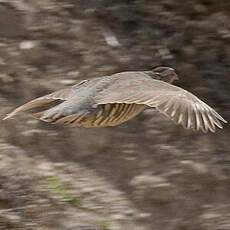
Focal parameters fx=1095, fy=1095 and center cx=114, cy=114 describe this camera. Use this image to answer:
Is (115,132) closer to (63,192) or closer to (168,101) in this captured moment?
(63,192)

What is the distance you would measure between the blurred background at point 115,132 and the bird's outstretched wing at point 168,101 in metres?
0.95

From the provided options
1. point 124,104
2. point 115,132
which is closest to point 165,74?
point 124,104

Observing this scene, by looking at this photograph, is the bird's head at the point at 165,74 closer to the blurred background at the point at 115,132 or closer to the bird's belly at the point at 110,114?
the bird's belly at the point at 110,114

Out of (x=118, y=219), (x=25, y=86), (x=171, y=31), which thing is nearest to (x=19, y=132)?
(x=25, y=86)

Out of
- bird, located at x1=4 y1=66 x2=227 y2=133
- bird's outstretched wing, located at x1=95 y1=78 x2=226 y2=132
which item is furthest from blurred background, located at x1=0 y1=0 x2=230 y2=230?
bird's outstretched wing, located at x1=95 y1=78 x2=226 y2=132

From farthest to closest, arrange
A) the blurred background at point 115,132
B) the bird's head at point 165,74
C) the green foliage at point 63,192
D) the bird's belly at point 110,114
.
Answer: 1. the blurred background at point 115,132
2. the green foliage at point 63,192
3. the bird's head at point 165,74
4. the bird's belly at point 110,114

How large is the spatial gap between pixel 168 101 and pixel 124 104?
31 cm

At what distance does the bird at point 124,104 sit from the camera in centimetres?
482

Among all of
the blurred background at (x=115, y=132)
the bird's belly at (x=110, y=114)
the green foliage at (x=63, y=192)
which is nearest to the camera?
the bird's belly at (x=110, y=114)

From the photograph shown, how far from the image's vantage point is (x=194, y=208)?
254 inches

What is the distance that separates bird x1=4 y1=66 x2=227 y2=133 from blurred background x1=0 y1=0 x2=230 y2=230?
0.80 meters

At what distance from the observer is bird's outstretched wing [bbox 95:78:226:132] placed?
15.7 ft

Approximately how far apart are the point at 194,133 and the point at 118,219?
3.00ft

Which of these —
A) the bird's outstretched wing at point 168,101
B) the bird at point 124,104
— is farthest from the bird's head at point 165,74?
the bird's outstretched wing at point 168,101
